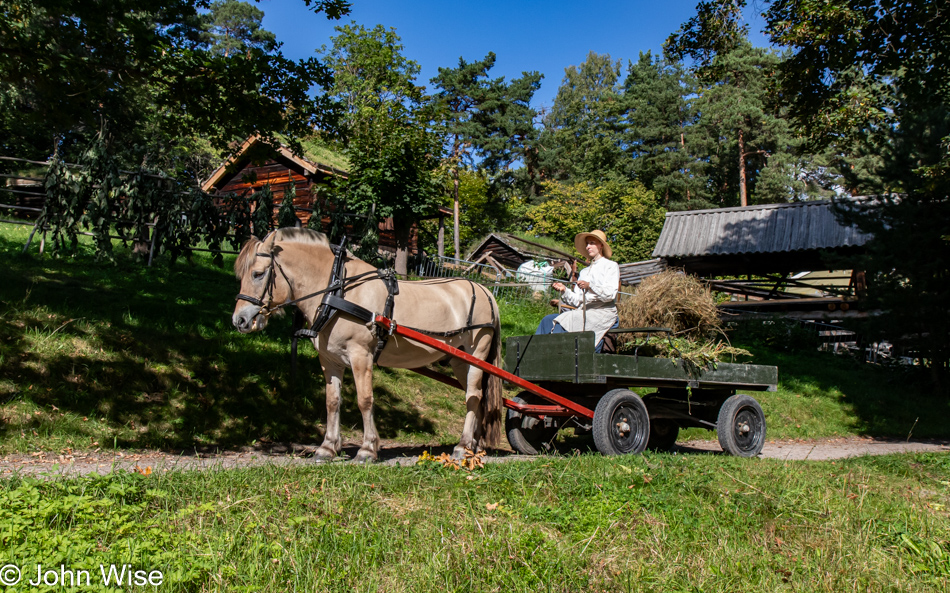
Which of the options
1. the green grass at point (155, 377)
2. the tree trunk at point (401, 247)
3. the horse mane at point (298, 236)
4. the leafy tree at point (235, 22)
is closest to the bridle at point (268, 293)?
the horse mane at point (298, 236)

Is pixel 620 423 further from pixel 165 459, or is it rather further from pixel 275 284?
pixel 165 459

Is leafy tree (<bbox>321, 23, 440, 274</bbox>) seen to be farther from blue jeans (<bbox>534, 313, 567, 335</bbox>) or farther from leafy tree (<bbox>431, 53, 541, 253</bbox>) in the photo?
leafy tree (<bbox>431, 53, 541, 253</bbox>)

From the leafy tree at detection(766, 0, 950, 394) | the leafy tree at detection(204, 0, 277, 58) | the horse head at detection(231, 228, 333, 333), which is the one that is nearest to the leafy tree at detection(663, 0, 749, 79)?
the leafy tree at detection(766, 0, 950, 394)

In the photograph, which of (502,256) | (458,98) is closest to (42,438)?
(502,256)

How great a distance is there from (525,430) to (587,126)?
5180 cm

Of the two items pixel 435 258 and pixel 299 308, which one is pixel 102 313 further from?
pixel 435 258

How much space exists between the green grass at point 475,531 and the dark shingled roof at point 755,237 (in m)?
19.0

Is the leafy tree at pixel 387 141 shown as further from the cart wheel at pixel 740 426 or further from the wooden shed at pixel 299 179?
the cart wheel at pixel 740 426

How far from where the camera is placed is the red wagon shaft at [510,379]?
5.91 metres

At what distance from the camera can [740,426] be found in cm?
786

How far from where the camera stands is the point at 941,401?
15.4m

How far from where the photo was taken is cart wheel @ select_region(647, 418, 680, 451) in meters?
8.47

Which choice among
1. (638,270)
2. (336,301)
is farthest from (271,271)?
(638,270)

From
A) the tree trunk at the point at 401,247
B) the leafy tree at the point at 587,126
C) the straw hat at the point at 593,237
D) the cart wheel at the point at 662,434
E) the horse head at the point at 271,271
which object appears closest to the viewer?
the horse head at the point at 271,271
